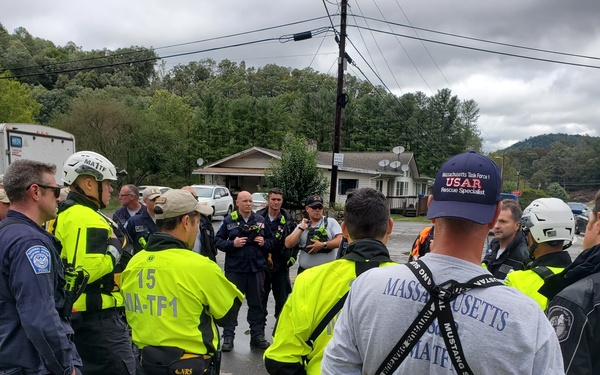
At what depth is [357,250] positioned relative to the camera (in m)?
2.17

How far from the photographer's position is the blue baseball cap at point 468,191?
1307 mm

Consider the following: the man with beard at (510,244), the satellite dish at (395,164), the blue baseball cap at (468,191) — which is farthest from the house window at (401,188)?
the blue baseball cap at (468,191)

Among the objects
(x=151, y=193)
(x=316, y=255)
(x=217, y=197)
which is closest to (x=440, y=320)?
(x=316, y=255)

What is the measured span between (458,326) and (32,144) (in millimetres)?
13071

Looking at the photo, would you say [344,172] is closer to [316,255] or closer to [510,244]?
[316,255]

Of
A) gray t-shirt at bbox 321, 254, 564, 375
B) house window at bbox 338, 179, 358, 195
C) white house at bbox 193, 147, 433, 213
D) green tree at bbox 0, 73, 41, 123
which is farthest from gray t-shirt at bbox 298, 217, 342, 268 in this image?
green tree at bbox 0, 73, 41, 123

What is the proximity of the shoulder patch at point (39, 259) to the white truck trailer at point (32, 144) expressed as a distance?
32.7 feet

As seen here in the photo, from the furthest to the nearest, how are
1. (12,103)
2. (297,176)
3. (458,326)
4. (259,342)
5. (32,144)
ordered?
(12,103) < (297,176) < (32,144) < (259,342) < (458,326)

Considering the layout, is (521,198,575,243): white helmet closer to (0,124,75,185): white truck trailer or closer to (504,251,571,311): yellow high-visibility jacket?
(504,251,571,311): yellow high-visibility jacket

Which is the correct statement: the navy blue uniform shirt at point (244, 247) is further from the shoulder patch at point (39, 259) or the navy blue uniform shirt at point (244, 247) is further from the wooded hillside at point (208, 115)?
the wooded hillside at point (208, 115)

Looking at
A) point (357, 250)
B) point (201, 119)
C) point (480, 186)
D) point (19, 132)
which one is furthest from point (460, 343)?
point (201, 119)

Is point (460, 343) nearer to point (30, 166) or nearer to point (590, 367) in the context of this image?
point (590, 367)

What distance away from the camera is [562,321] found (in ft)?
6.26

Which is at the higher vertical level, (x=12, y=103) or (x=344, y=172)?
(x=12, y=103)
